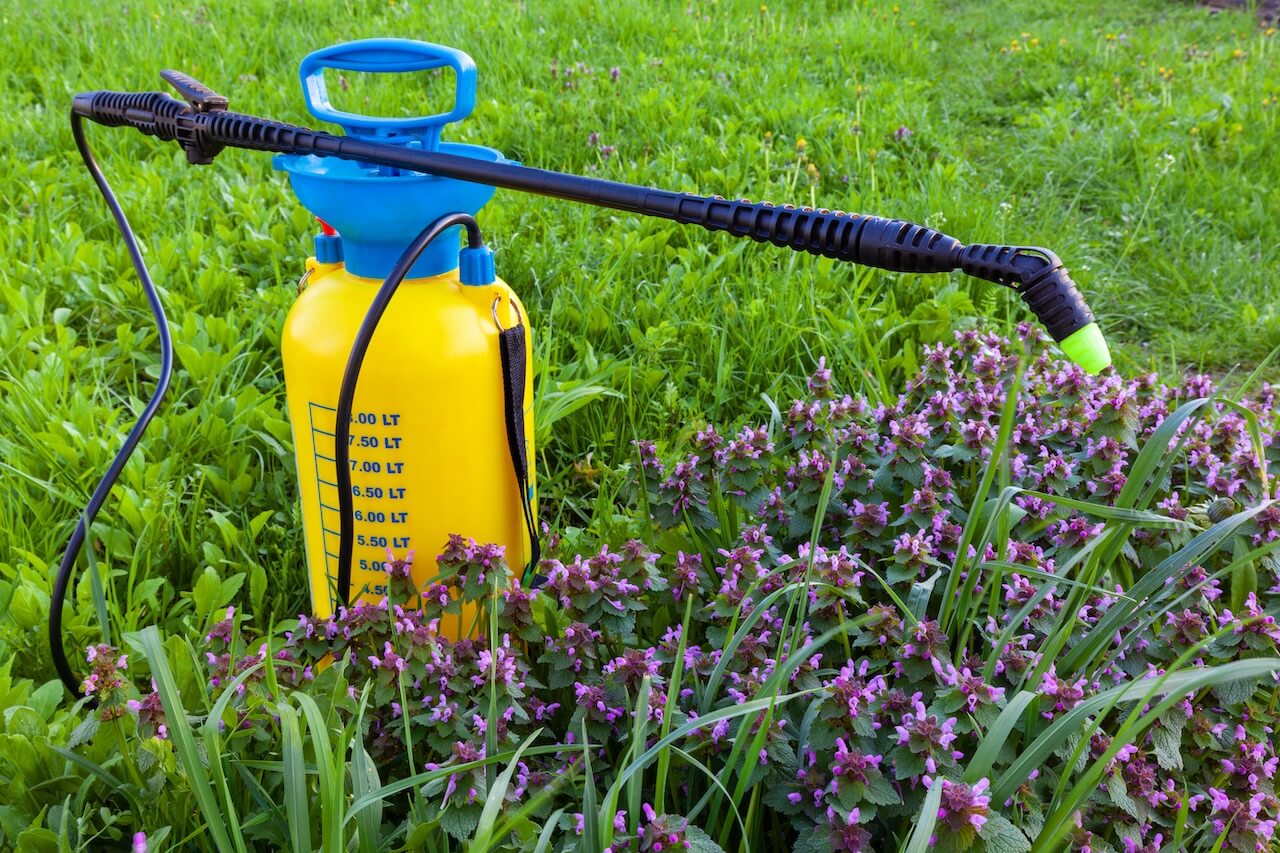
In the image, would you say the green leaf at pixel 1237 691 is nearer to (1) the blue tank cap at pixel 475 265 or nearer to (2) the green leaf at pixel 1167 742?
(2) the green leaf at pixel 1167 742

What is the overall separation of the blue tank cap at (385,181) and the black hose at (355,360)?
0.13 feet

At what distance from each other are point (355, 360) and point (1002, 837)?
3.41 ft

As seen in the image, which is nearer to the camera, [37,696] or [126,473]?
[37,696]

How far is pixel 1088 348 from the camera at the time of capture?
105 cm

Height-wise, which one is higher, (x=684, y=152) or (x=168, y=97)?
(x=168, y=97)

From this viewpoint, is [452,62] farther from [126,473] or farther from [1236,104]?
[1236,104]

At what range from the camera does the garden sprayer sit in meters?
1.56

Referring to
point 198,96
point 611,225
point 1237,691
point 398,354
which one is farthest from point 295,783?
point 611,225

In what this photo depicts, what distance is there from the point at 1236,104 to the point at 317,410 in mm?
4760

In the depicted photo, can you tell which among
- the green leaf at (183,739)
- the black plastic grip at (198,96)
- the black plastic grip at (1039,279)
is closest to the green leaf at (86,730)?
the green leaf at (183,739)

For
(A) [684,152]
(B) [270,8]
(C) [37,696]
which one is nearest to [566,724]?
(C) [37,696]

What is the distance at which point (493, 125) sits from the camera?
427 cm

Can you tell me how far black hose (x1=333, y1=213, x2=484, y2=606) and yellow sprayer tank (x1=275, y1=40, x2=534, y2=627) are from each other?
58 millimetres

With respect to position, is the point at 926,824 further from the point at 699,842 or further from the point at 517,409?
the point at 517,409
